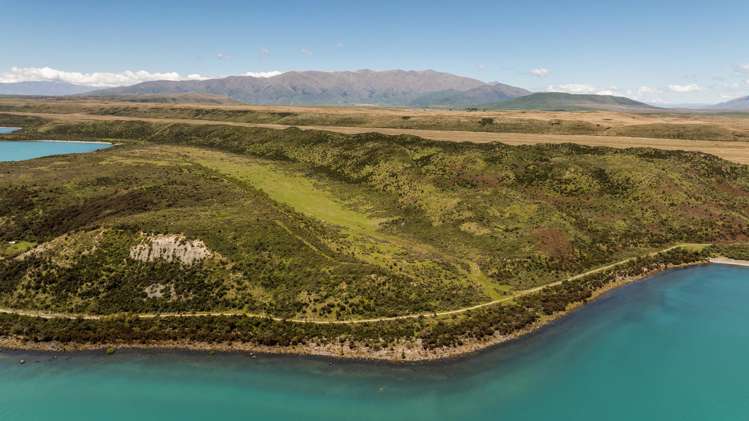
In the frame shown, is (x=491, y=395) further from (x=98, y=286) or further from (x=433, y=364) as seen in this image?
(x=98, y=286)

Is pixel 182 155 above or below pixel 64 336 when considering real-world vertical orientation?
above

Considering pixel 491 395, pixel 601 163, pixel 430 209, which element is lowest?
pixel 491 395

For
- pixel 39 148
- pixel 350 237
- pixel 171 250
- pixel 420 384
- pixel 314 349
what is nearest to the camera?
pixel 420 384

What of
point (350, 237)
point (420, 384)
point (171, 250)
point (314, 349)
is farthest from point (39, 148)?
point (420, 384)

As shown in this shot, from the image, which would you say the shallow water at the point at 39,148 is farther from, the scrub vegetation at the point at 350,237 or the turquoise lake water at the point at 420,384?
the turquoise lake water at the point at 420,384

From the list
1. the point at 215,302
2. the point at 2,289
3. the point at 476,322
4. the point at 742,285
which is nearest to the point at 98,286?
the point at 2,289

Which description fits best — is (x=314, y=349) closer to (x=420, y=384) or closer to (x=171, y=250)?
(x=420, y=384)

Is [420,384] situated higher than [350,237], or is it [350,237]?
[350,237]
